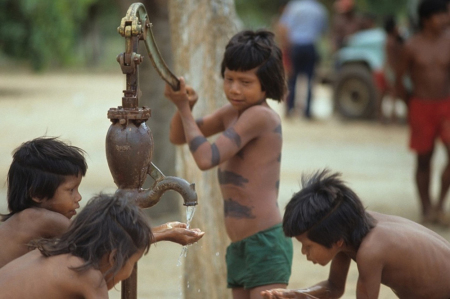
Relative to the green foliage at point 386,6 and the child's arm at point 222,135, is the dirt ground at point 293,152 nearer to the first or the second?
the child's arm at point 222,135

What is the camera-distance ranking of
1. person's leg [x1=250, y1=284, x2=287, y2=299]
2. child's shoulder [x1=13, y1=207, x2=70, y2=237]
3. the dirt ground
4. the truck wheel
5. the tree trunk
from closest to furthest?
child's shoulder [x1=13, y1=207, x2=70, y2=237] < person's leg [x1=250, y1=284, x2=287, y2=299] < the tree trunk < the dirt ground < the truck wheel

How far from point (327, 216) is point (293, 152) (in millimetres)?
7139

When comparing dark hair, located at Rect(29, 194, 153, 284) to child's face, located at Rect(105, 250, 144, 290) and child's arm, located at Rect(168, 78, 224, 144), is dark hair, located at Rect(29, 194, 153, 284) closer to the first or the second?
child's face, located at Rect(105, 250, 144, 290)

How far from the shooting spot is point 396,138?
416 inches

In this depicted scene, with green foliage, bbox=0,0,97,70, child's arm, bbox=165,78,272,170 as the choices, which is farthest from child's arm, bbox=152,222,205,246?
green foliage, bbox=0,0,97,70

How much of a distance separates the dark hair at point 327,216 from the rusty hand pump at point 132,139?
0.46m

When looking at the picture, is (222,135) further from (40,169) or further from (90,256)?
(90,256)

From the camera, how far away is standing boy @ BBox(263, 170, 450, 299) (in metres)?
2.46

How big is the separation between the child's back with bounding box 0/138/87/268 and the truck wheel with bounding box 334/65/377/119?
9.69 meters

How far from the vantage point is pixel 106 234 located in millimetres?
2088

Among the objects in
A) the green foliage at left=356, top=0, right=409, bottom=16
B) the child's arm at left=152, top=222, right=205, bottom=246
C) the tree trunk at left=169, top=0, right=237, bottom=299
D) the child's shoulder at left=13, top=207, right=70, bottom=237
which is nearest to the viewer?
the child's arm at left=152, top=222, right=205, bottom=246

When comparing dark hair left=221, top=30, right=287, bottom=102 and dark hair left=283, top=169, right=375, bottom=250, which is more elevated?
dark hair left=221, top=30, right=287, bottom=102

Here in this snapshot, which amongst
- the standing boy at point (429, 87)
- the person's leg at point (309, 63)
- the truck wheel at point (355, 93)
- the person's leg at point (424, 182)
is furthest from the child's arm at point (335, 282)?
the person's leg at point (309, 63)

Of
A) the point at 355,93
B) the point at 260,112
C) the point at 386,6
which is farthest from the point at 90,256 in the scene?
the point at 386,6
